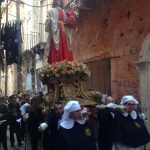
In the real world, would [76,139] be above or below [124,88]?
below

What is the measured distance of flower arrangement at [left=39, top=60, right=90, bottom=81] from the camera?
30.0ft

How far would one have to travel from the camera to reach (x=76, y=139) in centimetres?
557

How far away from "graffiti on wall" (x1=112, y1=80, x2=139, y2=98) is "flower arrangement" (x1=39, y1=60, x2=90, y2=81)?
3658 mm

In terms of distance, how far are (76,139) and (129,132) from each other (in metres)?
1.23

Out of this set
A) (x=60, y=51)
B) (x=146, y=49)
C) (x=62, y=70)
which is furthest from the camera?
(x=146, y=49)

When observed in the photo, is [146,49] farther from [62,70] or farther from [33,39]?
[33,39]

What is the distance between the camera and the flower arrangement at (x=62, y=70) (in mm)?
9156

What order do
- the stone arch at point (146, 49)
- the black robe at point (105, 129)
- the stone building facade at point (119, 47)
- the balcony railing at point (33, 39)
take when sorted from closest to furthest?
the black robe at point (105, 129) < the stone arch at point (146, 49) < the stone building facade at point (119, 47) < the balcony railing at point (33, 39)

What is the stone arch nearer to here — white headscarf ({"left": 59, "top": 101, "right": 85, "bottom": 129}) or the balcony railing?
white headscarf ({"left": 59, "top": 101, "right": 85, "bottom": 129})

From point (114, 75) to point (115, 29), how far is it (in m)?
1.54

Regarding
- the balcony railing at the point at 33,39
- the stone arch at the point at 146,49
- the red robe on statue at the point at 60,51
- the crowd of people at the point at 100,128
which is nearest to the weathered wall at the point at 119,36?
the stone arch at the point at 146,49

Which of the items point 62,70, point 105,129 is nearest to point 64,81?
point 62,70

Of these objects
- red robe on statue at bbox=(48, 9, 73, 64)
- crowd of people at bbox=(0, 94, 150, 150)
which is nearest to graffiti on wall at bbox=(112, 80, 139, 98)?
red robe on statue at bbox=(48, 9, 73, 64)

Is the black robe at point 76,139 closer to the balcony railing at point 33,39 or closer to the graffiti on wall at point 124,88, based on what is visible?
the graffiti on wall at point 124,88
